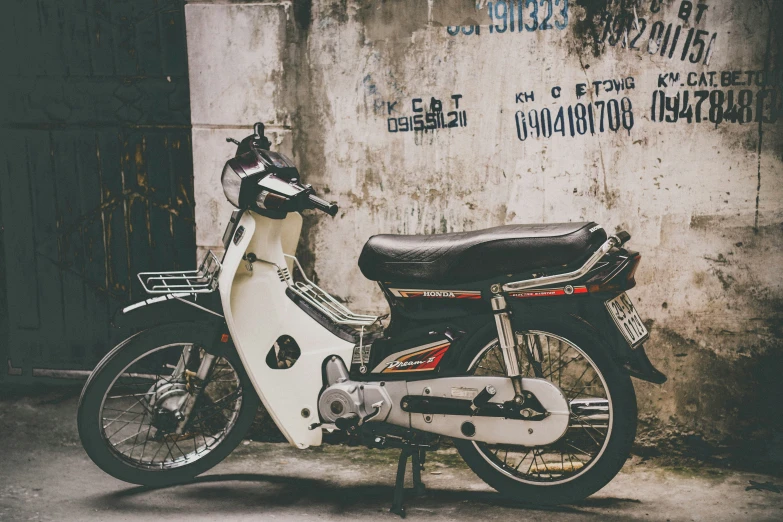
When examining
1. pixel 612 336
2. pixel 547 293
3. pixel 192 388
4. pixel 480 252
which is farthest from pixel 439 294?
pixel 192 388

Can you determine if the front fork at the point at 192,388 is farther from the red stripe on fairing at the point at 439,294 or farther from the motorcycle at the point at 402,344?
the red stripe on fairing at the point at 439,294

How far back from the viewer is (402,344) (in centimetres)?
380

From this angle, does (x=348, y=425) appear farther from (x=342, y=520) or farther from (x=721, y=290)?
(x=721, y=290)

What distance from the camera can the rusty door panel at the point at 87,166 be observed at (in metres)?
5.12

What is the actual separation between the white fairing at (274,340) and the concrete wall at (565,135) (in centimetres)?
78

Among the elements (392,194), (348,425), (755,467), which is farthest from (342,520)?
(755,467)

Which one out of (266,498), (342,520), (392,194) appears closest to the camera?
(342,520)

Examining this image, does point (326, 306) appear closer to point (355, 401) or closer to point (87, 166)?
point (355, 401)

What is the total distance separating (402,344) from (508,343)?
1.68 feet

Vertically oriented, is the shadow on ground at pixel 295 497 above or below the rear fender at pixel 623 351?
below

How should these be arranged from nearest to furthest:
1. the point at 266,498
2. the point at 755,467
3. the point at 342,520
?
the point at 342,520, the point at 266,498, the point at 755,467

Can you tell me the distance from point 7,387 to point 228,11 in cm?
298

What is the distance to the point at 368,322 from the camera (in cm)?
394

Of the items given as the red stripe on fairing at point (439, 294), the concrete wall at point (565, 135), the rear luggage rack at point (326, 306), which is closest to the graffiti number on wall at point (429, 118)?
the concrete wall at point (565, 135)
